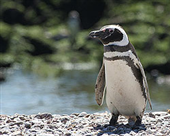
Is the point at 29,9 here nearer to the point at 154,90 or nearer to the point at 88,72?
the point at 88,72

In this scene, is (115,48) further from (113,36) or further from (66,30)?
(66,30)

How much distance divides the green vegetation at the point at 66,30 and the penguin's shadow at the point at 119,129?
1469 centimetres

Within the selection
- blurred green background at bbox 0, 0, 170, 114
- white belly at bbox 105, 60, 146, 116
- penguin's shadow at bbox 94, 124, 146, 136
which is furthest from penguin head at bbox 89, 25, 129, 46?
blurred green background at bbox 0, 0, 170, 114

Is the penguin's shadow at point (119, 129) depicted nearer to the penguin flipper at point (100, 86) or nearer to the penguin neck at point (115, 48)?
the penguin flipper at point (100, 86)

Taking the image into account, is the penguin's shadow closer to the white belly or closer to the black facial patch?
the white belly

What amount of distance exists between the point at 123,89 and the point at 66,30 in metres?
22.1

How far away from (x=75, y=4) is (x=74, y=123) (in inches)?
1051

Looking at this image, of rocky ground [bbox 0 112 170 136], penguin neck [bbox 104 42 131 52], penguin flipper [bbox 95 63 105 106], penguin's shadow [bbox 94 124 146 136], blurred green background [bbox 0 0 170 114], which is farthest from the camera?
blurred green background [bbox 0 0 170 114]

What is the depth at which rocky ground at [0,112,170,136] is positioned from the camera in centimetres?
526

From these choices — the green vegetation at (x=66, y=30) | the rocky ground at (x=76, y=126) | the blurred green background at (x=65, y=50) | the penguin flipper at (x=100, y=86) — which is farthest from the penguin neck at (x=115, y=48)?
the green vegetation at (x=66, y=30)

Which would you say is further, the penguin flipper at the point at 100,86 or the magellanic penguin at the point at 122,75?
the penguin flipper at the point at 100,86

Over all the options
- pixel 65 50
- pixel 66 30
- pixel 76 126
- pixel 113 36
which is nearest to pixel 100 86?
pixel 76 126

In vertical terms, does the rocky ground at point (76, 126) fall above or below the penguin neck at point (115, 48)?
below

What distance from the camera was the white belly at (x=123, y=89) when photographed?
5609 mm
